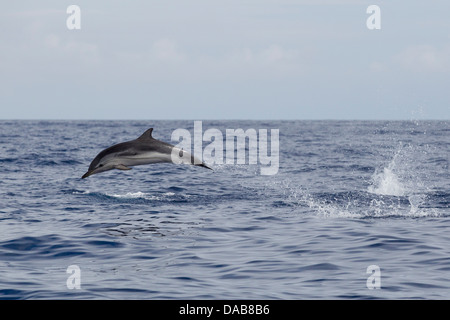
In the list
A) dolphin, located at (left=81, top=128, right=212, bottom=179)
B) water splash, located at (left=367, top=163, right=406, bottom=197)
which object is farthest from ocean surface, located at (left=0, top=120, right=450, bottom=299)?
dolphin, located at (left=81, top=128, right=212, bottom=179)

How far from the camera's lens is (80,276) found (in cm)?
1052

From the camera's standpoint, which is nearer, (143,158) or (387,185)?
(143,158)

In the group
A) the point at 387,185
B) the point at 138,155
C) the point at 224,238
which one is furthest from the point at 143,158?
the point at 387,185

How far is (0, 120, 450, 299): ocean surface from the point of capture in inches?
389

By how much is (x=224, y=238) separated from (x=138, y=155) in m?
2.49

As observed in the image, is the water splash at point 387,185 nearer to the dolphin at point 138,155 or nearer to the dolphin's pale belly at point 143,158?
the dolphin at point 138,155

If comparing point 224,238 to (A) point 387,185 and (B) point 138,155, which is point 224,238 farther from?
(A) point 387,185

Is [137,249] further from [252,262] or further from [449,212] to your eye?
[449,212]

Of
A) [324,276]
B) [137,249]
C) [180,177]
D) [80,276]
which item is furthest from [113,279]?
[180,177]

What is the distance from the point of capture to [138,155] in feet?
45.2

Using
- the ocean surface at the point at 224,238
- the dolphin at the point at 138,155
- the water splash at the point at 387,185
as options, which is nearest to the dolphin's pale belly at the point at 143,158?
the dolphin at the point at 138,155

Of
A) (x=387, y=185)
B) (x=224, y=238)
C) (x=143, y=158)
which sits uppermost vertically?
(x=143, y=158)

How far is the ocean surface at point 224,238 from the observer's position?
9.88 meters

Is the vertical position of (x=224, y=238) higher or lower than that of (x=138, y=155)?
lower
